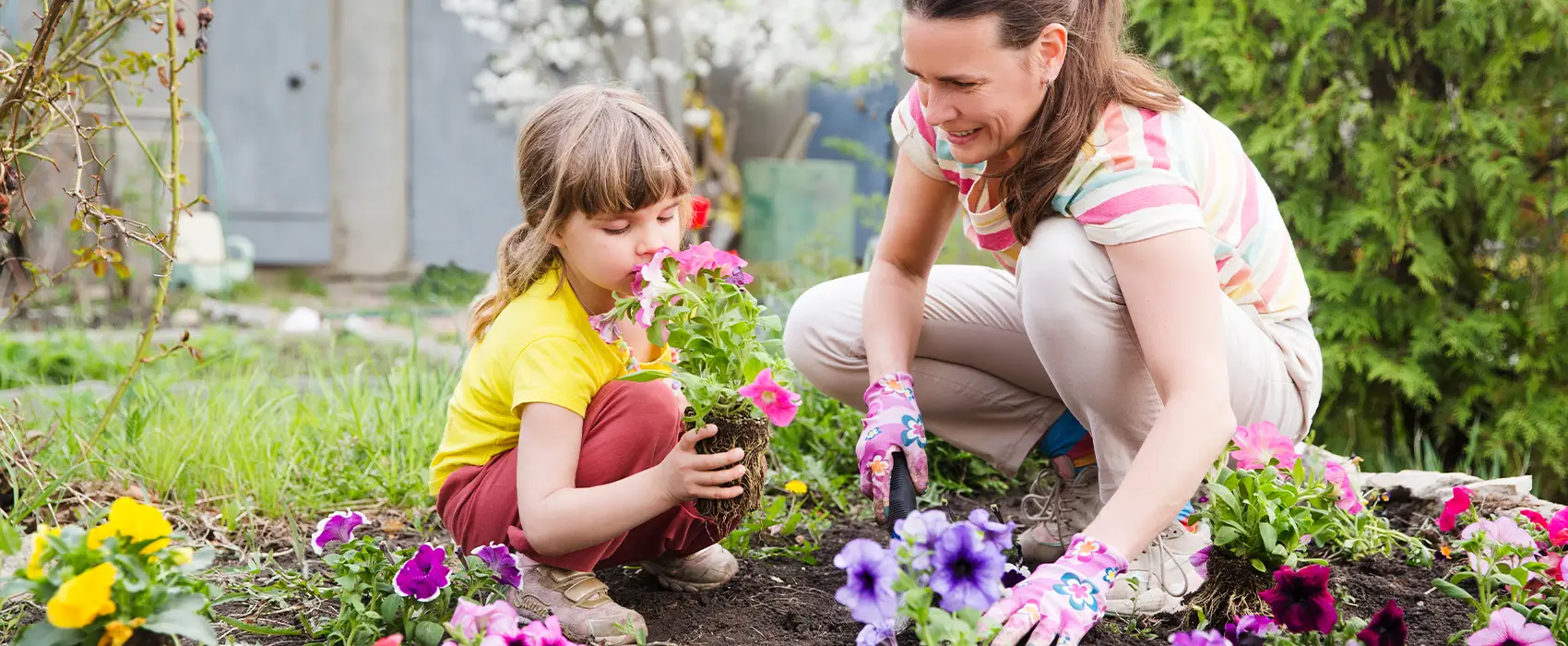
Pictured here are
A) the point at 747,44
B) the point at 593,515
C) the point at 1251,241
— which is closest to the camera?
the point at 593,515

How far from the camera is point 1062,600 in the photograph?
1.43 metres

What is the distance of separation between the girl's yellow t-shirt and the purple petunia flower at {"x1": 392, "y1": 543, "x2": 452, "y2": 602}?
0.77 feet

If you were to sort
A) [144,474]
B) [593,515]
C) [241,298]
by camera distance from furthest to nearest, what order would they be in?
[241,298] → [144,474] → [593,515]

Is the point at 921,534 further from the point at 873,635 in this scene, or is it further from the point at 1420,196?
the point at 1420,196

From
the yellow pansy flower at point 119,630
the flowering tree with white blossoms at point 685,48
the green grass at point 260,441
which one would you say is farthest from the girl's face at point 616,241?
the flowering tree with white blossoms at point 685,48

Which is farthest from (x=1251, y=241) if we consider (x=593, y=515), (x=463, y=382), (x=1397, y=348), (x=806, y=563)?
(x=1397, y=348)

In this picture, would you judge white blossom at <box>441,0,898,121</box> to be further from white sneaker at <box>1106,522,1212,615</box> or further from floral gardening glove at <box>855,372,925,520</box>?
white sneaker at <box>1106,522,1212,615</box>

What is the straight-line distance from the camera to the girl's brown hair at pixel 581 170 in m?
1.71

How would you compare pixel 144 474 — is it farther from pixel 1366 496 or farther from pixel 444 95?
pixel 444 95

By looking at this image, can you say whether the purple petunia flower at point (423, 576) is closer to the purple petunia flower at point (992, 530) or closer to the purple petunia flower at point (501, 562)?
the purple petunia flower at point (501, 562)

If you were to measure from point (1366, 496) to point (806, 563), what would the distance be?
Answer: 1.05 m

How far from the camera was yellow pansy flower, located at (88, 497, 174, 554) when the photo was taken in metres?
1.20

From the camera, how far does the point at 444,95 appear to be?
341 inches

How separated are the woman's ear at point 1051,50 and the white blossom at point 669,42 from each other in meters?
6.89
